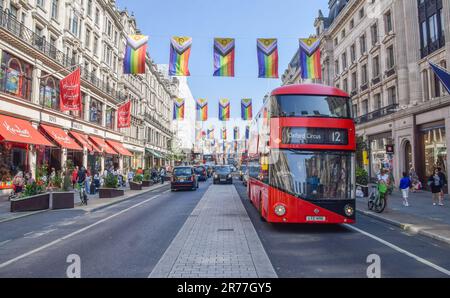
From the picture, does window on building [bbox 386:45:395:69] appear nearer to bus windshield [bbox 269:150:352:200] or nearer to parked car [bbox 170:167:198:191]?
parked car [bbox 170:167:198:191]

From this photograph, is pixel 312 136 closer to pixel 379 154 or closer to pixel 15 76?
pixel 15 76

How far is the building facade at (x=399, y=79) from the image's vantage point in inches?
876

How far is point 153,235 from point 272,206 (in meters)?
3.49

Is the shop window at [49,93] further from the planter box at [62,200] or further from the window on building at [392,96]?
the window on building at [392,96]

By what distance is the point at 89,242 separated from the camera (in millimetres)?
8016

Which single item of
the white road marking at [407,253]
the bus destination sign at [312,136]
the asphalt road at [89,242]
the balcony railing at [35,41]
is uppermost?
the balcony railing at [35,41]

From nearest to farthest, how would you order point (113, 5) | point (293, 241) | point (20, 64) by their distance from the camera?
1. point (293, 241)
2. point (20, 64)
3. point (113, 5)

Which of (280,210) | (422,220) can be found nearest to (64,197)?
(280,210)

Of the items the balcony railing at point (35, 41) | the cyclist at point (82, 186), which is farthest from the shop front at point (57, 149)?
the cyclist at point (82, 186)

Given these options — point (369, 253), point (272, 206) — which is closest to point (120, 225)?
point (272, 206)

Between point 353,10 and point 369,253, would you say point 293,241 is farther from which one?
point 353,10

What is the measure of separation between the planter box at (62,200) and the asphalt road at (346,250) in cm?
982

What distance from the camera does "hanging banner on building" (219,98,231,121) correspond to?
33438mm

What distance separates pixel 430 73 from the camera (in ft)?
76.9
